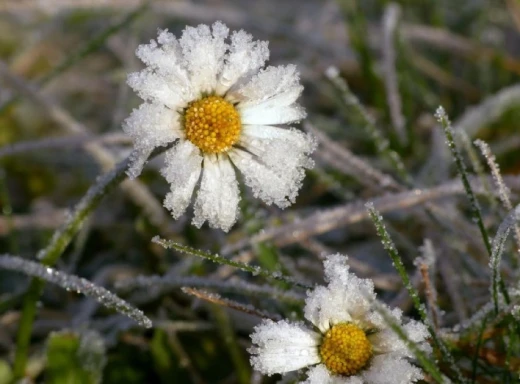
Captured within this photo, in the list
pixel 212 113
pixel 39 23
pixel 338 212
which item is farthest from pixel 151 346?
pixel 39 23

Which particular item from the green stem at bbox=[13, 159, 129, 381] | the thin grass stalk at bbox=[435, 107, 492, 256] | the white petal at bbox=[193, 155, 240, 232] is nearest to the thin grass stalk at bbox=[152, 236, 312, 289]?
the white petal at bbox=[193, 155, 240, 232]

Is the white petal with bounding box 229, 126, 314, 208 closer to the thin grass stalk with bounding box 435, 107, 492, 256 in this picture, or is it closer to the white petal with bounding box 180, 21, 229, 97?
the white petal with bounding box 180, 21, 229, 97

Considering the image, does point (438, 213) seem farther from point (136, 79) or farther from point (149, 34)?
point (149, 34)

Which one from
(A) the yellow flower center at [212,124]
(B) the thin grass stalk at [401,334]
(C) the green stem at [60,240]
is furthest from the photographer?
(C) the green stem at [60,240]

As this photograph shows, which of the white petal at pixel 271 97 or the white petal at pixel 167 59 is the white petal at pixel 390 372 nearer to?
the white petal at pixel 271 97

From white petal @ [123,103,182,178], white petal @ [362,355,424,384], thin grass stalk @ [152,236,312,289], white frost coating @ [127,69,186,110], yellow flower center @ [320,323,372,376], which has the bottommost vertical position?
white petal @ [362,355,424,384]

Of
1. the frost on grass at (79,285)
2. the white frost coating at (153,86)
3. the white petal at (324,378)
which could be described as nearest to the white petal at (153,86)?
the white frost coating at (153,86)
